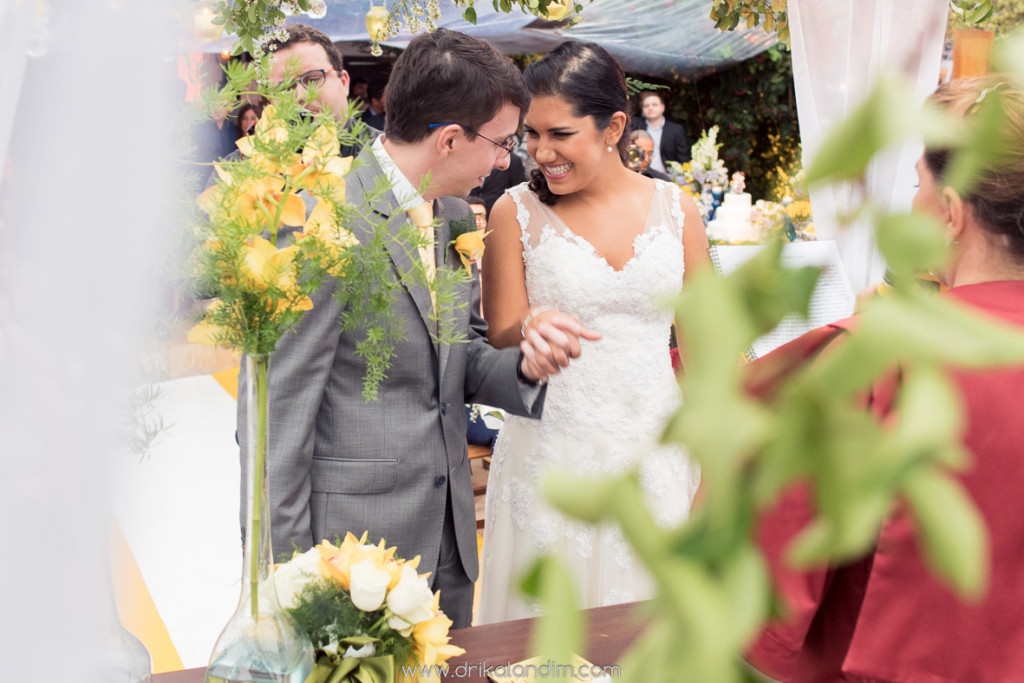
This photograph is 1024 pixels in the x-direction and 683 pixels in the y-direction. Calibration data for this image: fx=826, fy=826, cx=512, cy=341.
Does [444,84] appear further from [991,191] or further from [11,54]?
[11,54]

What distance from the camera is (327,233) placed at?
35.7 inches

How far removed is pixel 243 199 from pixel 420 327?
0.66 meters

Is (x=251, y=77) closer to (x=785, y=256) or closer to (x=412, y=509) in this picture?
(x=785, y=256)

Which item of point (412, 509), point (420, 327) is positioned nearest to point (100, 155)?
point (420, 327)

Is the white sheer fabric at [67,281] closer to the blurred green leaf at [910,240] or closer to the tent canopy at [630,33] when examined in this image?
the blurred green leaf at [910,240]

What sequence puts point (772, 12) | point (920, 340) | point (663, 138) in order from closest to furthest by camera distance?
point (920, 340) → point (772, 12) → point (663, 138)

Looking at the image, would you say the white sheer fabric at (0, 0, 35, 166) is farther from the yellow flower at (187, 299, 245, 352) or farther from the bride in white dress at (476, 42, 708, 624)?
the bride in white dress at (476, 42, 708, 624)

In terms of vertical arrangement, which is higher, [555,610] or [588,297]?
[555,610]

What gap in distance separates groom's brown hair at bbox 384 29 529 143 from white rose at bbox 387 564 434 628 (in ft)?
2.79

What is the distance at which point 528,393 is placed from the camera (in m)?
1.48

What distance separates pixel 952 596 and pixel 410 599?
1.90 ft

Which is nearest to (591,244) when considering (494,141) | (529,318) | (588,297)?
(588,297)

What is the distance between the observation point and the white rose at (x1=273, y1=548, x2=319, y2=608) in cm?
101

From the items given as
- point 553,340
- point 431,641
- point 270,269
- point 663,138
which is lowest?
point 663,138
